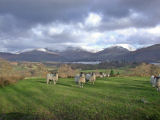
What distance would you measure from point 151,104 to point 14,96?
65.7 ft

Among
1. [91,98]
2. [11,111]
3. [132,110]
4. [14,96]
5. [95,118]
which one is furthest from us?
[14,96]

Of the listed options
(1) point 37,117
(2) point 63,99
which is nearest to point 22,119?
(1) point 37,117

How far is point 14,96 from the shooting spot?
26.7m

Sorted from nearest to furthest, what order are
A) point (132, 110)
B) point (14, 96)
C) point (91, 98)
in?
point (132, 110) < point (91, 98) < point (14, 96)

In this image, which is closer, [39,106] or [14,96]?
[39,106]

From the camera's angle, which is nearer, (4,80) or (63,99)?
(63,99)

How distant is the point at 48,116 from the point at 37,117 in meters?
1.29

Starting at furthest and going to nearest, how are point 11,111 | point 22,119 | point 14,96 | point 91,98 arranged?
point 14,96
point 91,98
point 11,111
point 22,119

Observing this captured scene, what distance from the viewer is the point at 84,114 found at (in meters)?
17.4

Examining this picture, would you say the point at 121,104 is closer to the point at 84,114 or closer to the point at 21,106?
the point at 84,114

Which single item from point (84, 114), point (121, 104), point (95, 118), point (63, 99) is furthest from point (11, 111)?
point (121, 104)

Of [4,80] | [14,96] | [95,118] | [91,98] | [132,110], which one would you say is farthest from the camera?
[4,80]

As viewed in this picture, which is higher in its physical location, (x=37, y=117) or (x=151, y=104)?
(x=151, y=104)

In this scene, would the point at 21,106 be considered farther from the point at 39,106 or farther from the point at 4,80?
the point at 4,80
